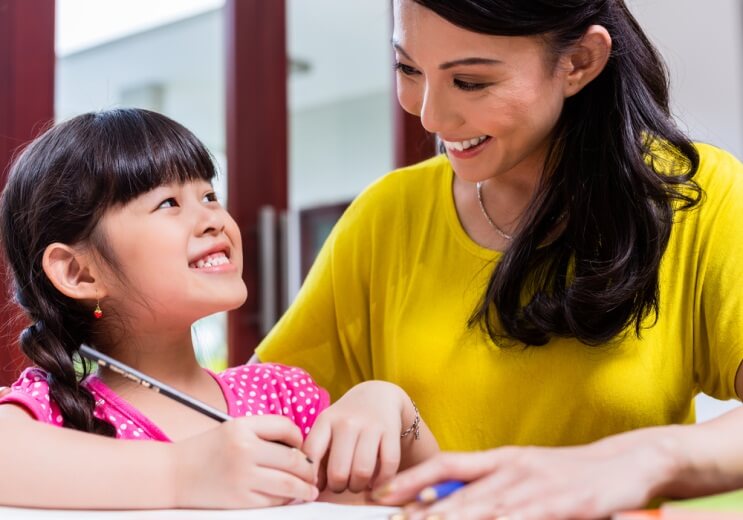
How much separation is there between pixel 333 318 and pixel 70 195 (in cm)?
43

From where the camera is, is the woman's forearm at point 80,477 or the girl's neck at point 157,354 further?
the girl's neck at point 157,354

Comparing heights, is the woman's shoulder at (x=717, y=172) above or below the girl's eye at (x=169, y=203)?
above

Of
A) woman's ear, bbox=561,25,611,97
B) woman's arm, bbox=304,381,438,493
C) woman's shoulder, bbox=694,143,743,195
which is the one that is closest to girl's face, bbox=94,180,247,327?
woman's arm, bbox=304,381,438,493

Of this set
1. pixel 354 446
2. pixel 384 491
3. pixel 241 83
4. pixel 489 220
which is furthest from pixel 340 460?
pixel 241 83

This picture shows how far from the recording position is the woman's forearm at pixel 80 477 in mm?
784

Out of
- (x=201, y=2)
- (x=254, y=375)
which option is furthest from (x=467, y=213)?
(x=201, y=2)

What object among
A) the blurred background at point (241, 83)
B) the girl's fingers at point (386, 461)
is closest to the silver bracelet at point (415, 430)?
the girl's fingers at point (386, 461)

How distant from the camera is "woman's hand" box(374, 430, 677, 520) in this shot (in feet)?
2.14

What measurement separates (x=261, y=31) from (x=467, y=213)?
4.40 ft

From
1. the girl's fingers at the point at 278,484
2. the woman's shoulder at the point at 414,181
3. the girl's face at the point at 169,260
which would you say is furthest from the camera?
the woman's shoulder at the point at 414,181

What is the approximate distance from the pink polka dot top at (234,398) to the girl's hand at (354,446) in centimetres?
24

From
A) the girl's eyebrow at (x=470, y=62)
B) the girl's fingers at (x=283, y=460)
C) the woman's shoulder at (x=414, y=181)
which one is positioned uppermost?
the girl's eyebrow at (x=470, y=62)

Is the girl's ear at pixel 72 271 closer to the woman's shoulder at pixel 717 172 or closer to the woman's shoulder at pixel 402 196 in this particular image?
the woman's shoulder at pixel 402 196

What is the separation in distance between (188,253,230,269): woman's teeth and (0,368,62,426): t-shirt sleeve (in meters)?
0.21
